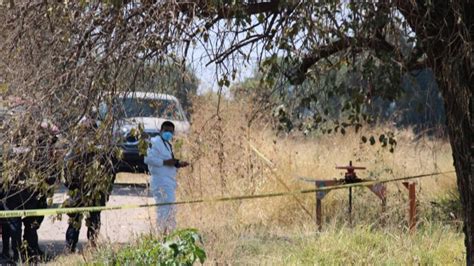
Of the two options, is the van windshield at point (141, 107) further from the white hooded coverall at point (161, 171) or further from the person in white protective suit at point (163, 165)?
the white hooded coverall at point (161, 171)

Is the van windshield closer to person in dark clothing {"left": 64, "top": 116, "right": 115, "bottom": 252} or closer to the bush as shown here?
person in dark clothing {"left": 64, "top": 116, "right": 115, "bottom": 252}

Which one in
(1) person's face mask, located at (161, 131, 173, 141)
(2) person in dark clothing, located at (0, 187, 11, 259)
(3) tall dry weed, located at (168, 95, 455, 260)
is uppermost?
(1) person's face mask, located at (161, 131, 173, 141)

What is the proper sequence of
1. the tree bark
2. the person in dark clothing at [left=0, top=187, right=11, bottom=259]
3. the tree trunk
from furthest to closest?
the person in dark clothing at [left=0, top=187, right=11, bottom=259] → the tree trunk → the tree bark

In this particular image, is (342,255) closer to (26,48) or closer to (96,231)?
(96,231)

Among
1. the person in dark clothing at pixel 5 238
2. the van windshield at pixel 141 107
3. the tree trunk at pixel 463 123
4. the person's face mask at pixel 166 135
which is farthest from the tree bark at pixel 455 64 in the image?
the person in dark clothing at pixel 5 238

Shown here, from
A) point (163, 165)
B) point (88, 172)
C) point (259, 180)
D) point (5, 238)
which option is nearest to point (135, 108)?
point (88, 172)

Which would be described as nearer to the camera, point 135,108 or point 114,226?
point 135,108

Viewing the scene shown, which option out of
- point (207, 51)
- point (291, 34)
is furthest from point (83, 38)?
point (291, 34)

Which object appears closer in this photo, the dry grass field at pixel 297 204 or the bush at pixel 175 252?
the bush at pixel 175 252

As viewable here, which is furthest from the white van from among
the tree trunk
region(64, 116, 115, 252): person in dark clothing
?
the tree trunk

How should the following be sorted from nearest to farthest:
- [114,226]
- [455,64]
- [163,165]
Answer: [455,64], [163,165], [114,226]

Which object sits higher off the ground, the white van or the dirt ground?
the white van

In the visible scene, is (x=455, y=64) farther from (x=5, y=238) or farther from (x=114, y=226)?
(x=5, y=238)

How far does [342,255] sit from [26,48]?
12.8 feet
